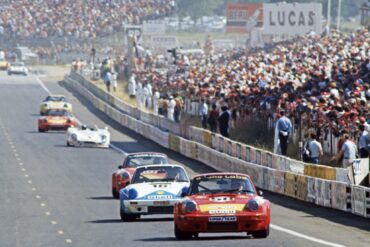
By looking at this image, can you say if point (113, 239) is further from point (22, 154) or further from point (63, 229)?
point (22, 154)

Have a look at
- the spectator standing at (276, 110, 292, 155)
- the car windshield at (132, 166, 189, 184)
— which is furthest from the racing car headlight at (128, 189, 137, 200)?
the spectator standing at (276, 110, 292, 155)

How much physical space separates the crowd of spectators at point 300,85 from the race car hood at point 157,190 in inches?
280

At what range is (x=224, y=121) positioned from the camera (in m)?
45.1

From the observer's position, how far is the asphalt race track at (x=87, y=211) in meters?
21.9

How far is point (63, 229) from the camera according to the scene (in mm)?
24422

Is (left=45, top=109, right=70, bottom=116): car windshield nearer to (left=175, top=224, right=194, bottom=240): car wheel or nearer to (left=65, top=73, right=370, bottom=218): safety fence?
(left=65, top=73, right=370, bottom=218): safety fence

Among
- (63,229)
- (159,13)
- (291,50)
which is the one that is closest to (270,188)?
(63,229)

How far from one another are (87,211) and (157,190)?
3920 millimetres

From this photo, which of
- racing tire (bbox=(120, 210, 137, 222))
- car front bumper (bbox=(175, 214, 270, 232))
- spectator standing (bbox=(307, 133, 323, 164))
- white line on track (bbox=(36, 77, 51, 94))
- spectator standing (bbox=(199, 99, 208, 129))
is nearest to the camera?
car front bumper (bbox=(175, 214, 270, 232))

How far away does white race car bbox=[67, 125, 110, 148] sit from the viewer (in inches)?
2034

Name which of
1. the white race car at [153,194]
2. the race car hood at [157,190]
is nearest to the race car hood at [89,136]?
the white race car at [153,194]

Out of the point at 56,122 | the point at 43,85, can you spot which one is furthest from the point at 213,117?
the point at 43,85

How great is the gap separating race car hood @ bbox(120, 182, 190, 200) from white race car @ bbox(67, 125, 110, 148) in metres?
25.9

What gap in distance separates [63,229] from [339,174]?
6738 millimetres
